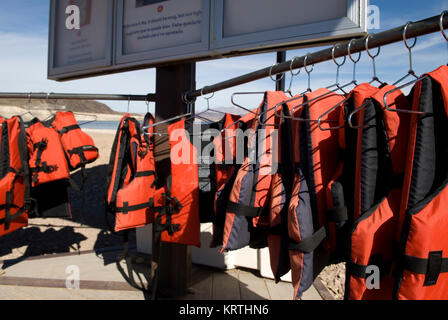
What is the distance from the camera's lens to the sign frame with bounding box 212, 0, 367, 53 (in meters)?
1.74

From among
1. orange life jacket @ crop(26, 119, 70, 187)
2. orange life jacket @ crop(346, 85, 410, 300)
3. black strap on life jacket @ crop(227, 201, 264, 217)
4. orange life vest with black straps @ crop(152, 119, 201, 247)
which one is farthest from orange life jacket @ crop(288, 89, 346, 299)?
orange life jacket @ crop(26, 119, 70, 187)

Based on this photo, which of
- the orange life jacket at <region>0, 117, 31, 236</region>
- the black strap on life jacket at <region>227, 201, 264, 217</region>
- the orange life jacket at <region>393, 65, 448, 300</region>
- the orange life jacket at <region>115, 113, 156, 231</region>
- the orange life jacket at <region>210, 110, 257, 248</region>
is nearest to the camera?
the orange life jacket at <region>393, 65, 448, 300</region>

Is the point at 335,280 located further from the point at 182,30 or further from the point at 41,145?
the point at 41,145

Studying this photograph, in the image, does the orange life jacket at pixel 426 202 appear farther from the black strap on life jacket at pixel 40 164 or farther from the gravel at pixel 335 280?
the black strap on life jacket at pixel 40 164

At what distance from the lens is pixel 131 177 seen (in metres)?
2.88

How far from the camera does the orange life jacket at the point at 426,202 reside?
1071mm

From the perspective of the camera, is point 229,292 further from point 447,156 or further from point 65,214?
point 447,156

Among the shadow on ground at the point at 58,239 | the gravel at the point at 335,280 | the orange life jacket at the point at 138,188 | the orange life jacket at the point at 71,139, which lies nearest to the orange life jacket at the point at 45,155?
the orange life jacket at the point at 71,139

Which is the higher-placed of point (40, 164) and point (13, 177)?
point (40, 164)

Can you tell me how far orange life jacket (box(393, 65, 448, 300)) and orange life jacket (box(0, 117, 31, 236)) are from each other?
2880mm

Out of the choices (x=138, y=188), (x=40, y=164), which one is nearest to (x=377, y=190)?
(x=138, y=188)

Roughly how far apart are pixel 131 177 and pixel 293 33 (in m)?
1.61

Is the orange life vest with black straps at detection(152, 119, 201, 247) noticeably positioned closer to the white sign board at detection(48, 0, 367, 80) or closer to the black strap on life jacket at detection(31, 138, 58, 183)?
the white sign board at detection(48, 0, 367, 80)
